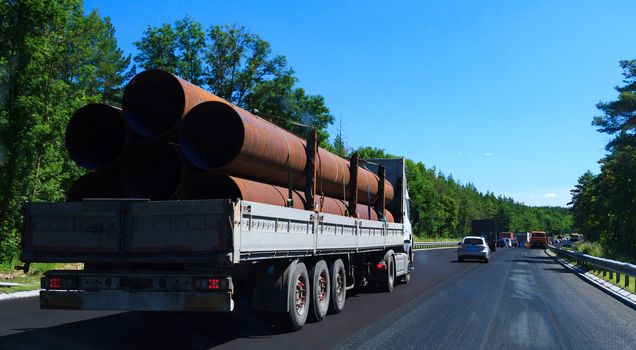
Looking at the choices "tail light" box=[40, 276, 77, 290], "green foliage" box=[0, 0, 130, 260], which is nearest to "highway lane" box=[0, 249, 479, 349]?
"tail light" box=[40, 276, 77, 290]

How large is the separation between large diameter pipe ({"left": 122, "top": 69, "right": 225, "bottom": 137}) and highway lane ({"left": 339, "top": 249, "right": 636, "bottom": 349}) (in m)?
3.97

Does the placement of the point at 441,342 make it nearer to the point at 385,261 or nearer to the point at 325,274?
the point at 325,274

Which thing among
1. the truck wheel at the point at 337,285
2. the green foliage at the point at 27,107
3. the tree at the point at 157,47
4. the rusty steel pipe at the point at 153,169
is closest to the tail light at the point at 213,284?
the rusty steel pipe at the point at 153,169

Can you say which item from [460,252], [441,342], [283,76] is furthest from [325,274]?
[283,76]

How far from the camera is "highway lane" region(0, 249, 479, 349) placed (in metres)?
7.36

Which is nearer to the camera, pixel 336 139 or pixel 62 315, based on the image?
pixel 62 315

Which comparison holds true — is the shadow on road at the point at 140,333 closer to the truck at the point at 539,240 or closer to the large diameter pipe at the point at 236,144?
the large diameter pipe at the point at 236,144

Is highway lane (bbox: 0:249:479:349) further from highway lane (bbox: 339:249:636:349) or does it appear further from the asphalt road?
highway lane (bbox: 339:249:636:349)

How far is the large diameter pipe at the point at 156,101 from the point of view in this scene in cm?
795

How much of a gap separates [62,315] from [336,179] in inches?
234

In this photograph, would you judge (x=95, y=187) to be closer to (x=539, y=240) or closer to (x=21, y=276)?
(x=21, y=276)

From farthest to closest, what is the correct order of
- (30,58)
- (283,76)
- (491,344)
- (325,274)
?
(283,76)
(30,58)
(325,274)
(491,344)

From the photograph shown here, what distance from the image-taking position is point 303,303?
28.3ft

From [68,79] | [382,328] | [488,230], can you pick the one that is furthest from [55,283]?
[488,230]
